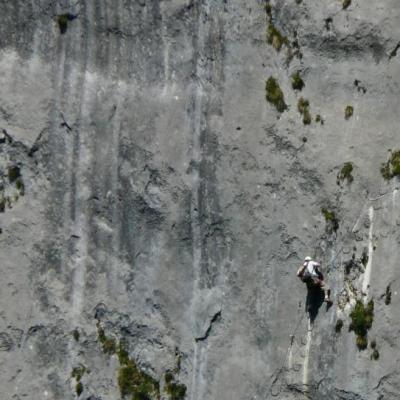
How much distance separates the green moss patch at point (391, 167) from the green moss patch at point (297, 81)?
7.98 feet

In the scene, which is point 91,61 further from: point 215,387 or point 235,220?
point 215,387

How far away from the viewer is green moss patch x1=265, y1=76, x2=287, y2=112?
19.6 metres

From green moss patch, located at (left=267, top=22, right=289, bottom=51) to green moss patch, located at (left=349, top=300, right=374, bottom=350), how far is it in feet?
18.8

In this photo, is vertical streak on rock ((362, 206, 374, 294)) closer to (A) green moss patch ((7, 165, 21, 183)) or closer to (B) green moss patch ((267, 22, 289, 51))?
(B) green moss patch ((267, 22, 289, 51))

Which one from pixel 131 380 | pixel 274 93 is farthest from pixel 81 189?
pixel 274 93

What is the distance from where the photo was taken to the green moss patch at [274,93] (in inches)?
770

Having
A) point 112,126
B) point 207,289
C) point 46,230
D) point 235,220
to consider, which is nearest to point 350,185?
point 235,220

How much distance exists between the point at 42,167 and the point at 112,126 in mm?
1705

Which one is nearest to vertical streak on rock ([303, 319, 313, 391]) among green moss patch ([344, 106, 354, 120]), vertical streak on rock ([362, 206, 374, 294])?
vertical streak on rock ([362, 206, 374, 294])

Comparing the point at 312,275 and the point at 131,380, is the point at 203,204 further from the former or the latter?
the point at 131,380

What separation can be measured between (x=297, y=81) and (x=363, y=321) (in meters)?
5.29

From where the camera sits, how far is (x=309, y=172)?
19672 mm

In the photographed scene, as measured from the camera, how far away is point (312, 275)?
19.4 m

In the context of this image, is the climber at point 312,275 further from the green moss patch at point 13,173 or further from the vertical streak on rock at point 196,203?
the green moss patch at point 13,173
